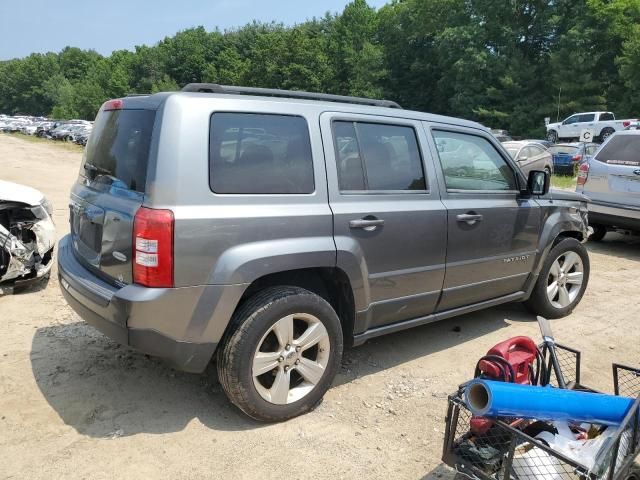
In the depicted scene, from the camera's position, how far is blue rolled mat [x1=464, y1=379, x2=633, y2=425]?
2160mm

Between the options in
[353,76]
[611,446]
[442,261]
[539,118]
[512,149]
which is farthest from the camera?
[353,76]

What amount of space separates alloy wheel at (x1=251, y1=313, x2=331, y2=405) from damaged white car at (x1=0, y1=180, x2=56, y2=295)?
3.21 metres

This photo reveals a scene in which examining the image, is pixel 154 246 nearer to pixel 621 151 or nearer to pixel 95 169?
pixel 95 169

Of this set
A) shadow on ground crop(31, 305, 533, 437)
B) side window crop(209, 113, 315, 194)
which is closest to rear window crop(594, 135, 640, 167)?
shadow on ground crop(31, 305, 533, 437)

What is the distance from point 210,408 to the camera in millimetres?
3348

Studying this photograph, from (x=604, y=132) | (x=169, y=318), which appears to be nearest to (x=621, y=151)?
(x=169, y=318)

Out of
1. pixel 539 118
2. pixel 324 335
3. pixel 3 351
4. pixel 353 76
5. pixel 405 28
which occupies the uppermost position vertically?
pixel 405 28

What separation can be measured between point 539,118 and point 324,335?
46336 mm

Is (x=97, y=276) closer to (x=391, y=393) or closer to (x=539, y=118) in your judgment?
(x=391, y=393)

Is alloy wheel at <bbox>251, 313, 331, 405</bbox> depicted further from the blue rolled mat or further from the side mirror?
the side mirror

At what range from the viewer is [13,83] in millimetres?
130625

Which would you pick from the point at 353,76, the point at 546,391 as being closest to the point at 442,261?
the point at 546,391

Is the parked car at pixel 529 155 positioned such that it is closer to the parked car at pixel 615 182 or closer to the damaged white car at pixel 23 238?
the parked car at pixel 615 182

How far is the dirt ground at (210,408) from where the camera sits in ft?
9.25
